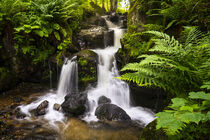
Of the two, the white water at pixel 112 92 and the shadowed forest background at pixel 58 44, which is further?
the white water at pixel 112 92

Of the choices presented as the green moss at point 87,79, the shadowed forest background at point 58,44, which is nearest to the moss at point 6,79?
the shadowed forest background at point 58,44

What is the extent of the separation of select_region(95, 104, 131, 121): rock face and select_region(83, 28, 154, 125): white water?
0.79ft

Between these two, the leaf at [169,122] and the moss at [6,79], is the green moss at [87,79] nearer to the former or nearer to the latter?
the moss at [6,79]

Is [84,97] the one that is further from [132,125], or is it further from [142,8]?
[142,8]

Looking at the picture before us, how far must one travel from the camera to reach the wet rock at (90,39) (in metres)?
9.26

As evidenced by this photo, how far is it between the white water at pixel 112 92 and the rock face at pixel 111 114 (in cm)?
24

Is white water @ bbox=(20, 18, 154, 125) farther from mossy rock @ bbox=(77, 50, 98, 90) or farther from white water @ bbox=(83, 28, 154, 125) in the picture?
mossy rock @ bbox=(77, 50, 98, 90)

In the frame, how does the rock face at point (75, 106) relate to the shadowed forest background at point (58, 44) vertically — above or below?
below

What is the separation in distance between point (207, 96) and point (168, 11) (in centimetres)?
398

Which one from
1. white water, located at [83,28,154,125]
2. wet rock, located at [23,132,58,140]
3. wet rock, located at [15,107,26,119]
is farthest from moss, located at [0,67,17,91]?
white water, located at [83,28,154,125]

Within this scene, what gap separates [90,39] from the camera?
9445mm

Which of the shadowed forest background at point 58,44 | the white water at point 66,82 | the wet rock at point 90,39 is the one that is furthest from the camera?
the wet rock at point 90,39

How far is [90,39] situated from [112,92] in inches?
194

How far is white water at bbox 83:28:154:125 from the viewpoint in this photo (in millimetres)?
4810
